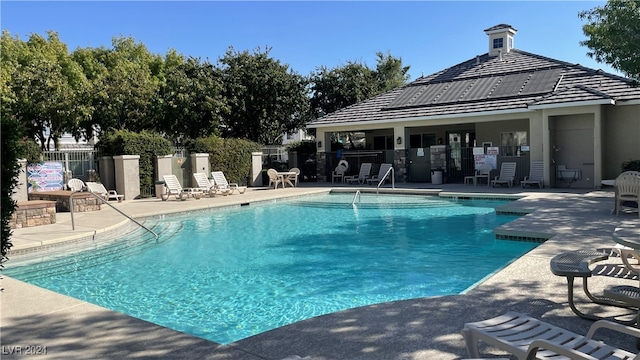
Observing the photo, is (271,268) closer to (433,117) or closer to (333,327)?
(333,327)

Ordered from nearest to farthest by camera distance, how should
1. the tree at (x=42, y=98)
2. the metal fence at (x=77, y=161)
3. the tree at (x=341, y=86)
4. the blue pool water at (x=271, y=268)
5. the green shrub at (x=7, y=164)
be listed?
the green shrub at (x=7, y=164)
the blue pool water at (x=271, y=268)
the metal fence at (x=77, y=161)
the tree at (x=42, y=98)
the tree at (x=341, y=86)

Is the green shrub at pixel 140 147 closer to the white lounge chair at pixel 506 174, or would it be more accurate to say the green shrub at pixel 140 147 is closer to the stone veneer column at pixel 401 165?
the stone veneer column at pixel 401 165

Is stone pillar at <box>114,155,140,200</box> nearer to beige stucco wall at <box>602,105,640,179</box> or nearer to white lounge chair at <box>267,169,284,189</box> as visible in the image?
white lounge chair at <box>267,169,284,189</box>

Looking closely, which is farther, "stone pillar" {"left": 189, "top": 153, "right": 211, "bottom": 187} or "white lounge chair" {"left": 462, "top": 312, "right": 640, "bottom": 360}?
"stone pillar" {"left": 189, "top": 153, "right": 211, "bottom": 187}

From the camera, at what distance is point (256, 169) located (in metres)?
23.0

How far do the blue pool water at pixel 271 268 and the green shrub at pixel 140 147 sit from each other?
5965mm

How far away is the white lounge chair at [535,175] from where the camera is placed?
17.6 metres

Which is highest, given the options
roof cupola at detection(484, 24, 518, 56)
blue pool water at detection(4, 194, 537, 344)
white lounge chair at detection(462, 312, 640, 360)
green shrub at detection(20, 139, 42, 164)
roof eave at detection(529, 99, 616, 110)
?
roof cupola at detection(484, 24, 518, 56)

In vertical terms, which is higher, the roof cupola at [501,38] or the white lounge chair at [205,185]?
the roof cupola at [501,38]

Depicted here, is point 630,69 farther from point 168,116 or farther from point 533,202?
point 168,116

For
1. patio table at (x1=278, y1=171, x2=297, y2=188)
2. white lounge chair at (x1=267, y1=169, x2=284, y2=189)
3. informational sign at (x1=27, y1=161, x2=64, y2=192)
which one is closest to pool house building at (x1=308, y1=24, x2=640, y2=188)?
patio table at (x1=278, y1=171, x2=297, y2=188)

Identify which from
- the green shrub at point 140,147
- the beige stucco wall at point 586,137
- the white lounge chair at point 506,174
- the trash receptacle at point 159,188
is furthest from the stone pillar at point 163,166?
the beige stucco wall at point 586,137

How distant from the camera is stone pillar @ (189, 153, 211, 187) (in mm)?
20156

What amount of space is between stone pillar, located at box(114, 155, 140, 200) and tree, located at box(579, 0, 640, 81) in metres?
15.1
